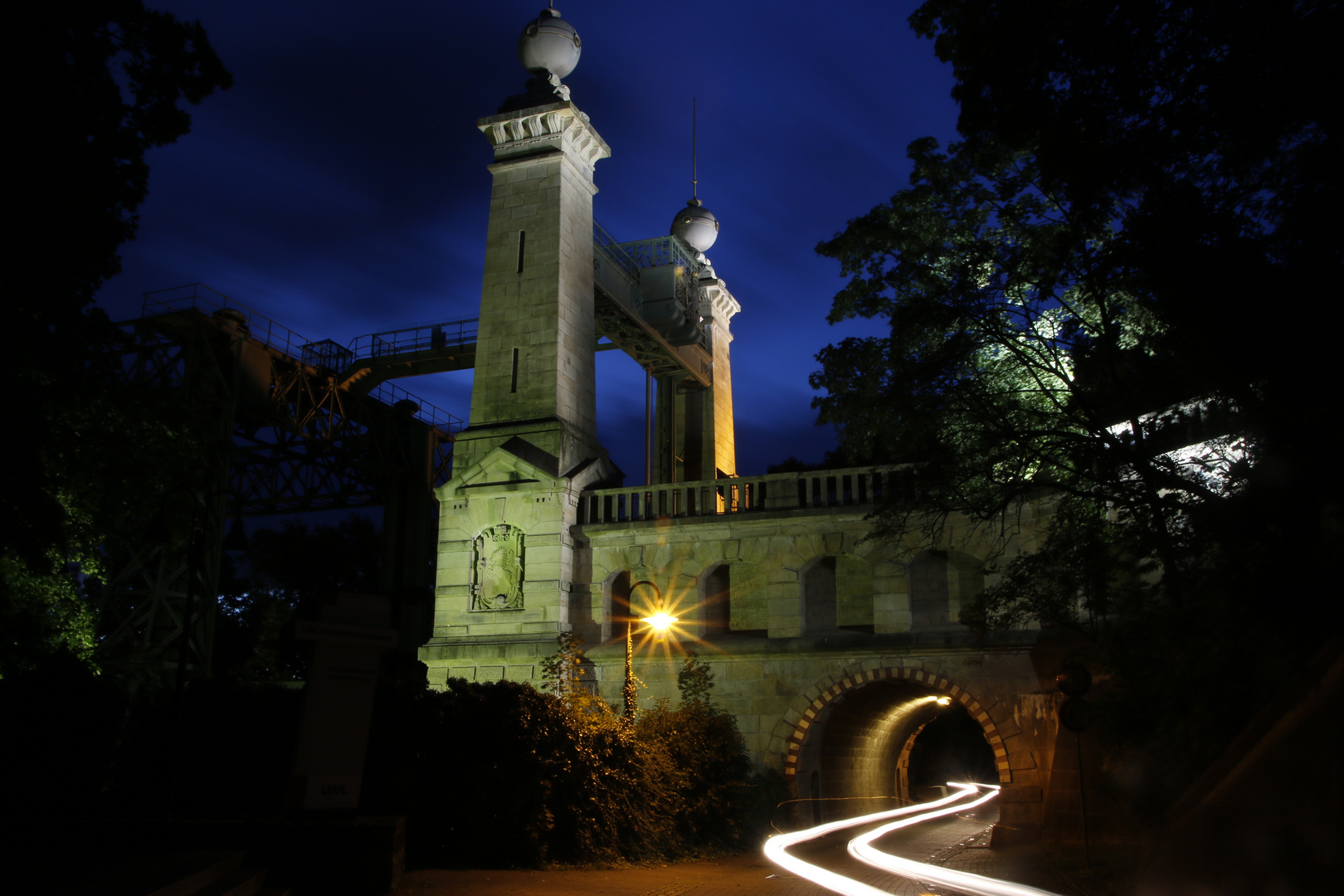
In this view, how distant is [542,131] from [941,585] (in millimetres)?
14261

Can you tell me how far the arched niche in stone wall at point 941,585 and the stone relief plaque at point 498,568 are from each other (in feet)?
27.3

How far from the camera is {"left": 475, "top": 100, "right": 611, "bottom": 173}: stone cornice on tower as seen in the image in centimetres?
2556

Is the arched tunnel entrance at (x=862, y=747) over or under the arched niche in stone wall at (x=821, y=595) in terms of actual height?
under

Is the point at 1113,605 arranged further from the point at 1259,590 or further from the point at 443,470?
the point at 443,470

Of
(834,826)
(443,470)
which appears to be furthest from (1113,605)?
(443,470)

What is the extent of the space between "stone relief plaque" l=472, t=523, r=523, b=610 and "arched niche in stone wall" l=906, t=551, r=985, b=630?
8307mm

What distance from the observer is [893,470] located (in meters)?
20.9

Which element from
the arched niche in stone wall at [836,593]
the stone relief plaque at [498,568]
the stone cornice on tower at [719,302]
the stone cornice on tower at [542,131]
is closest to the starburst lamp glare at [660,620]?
the arched niche in stone wall at [836,593]

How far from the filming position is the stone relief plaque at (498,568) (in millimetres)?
22844

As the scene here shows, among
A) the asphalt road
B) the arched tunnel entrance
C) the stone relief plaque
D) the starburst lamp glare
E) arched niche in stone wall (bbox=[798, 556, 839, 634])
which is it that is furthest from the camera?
arched niche in stone wall (bbox=[798, 556, 839, 634])

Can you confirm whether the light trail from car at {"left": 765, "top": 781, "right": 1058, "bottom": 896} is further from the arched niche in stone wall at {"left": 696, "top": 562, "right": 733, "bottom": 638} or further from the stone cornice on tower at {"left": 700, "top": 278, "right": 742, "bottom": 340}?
the stone cornice on tower at {"left": 700, "top": 278, "right": 742, "bottom": 340}

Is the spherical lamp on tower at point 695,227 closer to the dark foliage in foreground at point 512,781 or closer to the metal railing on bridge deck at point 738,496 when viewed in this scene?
the metal railing on bridge deck at point 738,496

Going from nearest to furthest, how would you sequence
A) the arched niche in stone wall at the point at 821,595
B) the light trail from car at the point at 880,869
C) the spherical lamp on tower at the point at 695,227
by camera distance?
the light trail from car at the point at 880,869
the arched niche in stone wall at the point at 821,595
the spherical lamp on tower at the point at 695,227

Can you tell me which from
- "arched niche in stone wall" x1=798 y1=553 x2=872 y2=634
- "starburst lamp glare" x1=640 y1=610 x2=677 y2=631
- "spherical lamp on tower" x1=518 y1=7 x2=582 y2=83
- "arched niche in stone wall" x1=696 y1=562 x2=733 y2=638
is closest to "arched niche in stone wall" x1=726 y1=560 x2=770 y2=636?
"arched niche in stone wall" x1=696 y1=562 x2=733 y2=638
